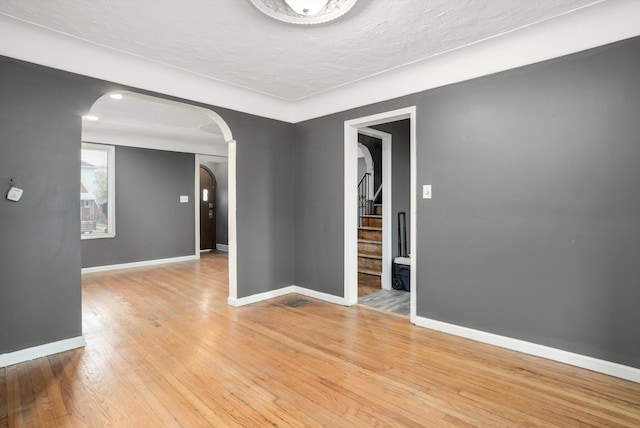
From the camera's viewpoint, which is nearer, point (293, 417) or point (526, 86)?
point (293, 417)

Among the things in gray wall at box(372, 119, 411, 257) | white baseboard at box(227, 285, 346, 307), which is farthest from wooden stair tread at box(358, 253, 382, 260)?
white baseboard at box(227, 285, 346, 307)

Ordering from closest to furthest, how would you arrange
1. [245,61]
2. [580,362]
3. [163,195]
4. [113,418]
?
[113,418] < [580,362] < [245,61] < [163,195]

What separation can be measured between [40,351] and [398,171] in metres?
4.47

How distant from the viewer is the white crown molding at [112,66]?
244cm

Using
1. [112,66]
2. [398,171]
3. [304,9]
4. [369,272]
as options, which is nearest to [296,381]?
[304,9]

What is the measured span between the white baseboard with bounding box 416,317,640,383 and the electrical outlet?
358 centimetres

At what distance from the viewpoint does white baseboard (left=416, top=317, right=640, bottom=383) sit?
225 cm

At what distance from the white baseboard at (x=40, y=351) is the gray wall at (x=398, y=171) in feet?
12.6

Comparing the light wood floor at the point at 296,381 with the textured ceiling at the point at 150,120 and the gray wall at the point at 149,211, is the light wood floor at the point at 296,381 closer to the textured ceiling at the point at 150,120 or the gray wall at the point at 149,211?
the textured ceiling at the point at 150,120

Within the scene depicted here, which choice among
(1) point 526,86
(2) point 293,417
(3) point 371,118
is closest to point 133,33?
(3) point 371,118

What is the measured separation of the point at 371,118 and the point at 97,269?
5.52 meters

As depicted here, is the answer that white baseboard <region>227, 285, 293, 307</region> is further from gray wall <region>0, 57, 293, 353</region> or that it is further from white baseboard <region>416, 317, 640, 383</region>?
white baseboard <region>416, 317, 640, 383</region>

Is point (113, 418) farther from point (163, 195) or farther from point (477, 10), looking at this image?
point (163, 195)

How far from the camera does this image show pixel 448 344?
2.81m
